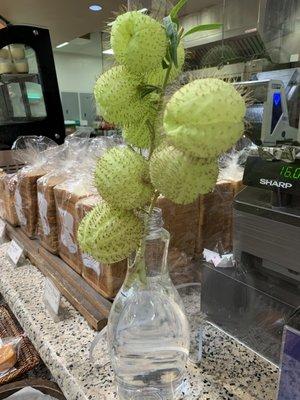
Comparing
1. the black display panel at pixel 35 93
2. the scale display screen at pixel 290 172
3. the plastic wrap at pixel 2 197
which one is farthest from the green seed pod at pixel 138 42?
the black display panel at pixel 35 93

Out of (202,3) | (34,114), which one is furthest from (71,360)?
(202,3)

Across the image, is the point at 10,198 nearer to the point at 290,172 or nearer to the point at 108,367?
the point at 108,367

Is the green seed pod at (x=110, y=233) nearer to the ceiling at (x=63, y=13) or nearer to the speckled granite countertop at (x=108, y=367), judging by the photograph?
the speckled granite countertop at (x=108, y=367)

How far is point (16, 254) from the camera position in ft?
3.28

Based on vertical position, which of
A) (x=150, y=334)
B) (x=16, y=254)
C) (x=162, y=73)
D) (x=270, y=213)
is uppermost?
(x=162, y=73)

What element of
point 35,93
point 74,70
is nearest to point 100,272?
point 35,93

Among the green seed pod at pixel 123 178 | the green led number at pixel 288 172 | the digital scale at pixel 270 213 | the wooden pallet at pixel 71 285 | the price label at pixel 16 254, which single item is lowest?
the price label at pixel 16 254

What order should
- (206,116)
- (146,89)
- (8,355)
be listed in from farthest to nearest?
(8,355)
(146,89)
(206,116)

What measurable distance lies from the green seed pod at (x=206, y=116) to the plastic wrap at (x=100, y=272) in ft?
1.32

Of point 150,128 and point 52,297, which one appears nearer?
point 150,128

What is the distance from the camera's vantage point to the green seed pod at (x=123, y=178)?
0.36 meters

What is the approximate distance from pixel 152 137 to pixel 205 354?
403 millimetres

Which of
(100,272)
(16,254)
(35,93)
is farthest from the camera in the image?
(35,93)

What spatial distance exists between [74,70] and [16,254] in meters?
7.86
